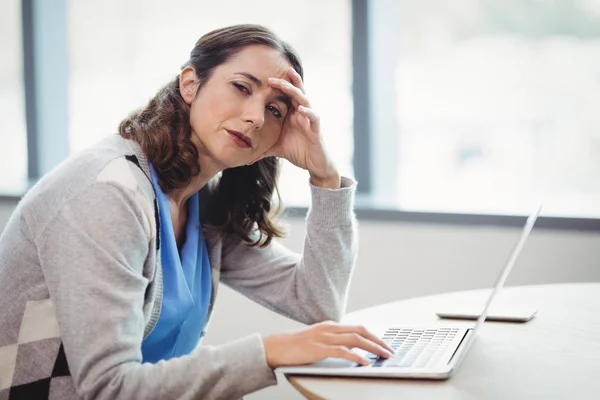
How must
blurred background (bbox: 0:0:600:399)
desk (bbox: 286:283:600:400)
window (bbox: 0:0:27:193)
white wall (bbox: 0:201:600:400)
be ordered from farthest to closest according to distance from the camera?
window (bbox: 0:0:27:193)
blurred background (bbox: 0:0:600:399)
white wall (bbox: 0:201:600:400)
desk (bbox: 286:283:600:400)

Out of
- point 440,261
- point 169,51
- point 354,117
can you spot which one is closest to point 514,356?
point 440,261

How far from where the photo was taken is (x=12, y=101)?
361cm

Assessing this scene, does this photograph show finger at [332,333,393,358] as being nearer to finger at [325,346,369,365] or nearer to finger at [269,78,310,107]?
finger at [325,346,369,365]

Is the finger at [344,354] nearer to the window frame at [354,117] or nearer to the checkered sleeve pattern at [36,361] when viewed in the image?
the checkered sleeve pattern at [36,361]

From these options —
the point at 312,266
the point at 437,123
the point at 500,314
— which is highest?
the point at 437,123

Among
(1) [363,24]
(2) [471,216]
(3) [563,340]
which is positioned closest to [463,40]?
(1) [363,24]

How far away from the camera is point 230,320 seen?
9.39 ft

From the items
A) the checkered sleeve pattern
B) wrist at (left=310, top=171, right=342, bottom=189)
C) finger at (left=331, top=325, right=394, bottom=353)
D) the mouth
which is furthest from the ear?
finger at (left=331, top=325, right=394, bottom=353)

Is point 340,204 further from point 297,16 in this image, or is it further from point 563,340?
point 297,16

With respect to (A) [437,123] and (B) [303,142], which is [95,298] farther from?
(A) [437,123]

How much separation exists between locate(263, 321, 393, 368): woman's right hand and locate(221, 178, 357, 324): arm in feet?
1.52

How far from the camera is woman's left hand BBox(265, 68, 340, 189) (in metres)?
1.61

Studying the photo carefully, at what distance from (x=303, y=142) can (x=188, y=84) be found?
26cm

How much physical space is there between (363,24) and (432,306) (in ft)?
4.55
